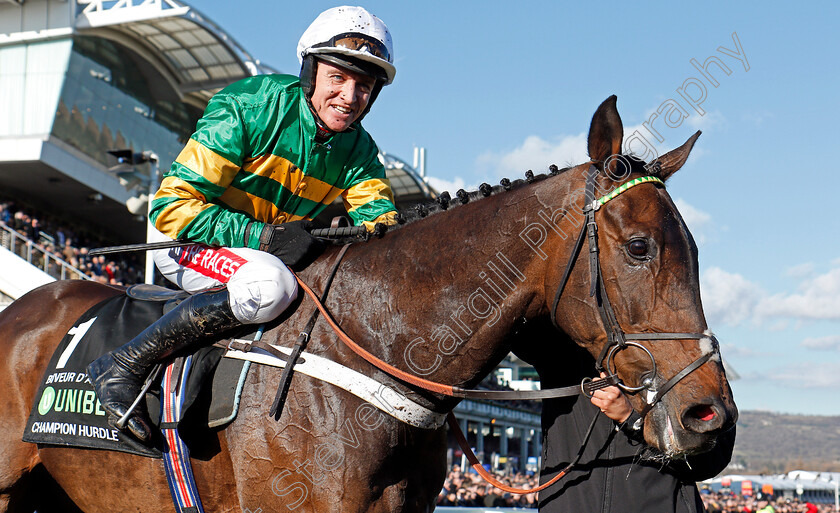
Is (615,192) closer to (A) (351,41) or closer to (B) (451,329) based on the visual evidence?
(B) (451,329)

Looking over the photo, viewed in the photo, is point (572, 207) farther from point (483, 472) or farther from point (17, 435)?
point (17, 435)

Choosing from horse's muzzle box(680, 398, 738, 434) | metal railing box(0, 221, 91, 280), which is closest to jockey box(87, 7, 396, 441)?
horse's muzzle box(680, 398, 738, 434)

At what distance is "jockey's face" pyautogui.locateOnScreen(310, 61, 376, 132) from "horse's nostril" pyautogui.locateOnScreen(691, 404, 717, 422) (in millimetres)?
1682

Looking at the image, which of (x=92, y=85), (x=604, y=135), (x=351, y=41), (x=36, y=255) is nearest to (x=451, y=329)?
(x=604, y=135)

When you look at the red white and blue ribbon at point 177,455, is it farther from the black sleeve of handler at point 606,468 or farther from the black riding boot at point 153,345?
the black sleeve of handler at point 606,468

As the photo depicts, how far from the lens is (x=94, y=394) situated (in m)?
2.89

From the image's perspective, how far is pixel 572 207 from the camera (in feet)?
8.25

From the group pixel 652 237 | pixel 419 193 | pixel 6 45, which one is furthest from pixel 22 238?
pixel 652 237

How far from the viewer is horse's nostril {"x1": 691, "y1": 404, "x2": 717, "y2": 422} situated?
2.20 metres

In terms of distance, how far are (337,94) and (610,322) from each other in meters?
1.40

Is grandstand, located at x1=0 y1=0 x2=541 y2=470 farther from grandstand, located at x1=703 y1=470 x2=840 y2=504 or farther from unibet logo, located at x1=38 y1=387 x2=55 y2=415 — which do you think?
grandstand, located at x1=703 y1=470 x2=840 y2=504

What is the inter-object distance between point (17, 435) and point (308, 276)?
143cm

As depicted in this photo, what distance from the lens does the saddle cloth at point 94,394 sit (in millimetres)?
2621

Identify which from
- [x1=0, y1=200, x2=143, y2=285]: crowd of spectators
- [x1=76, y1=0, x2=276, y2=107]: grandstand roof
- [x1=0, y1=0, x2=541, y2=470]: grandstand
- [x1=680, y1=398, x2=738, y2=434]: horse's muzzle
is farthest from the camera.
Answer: [x1=0, y1=0, x2=541, y2=470]: grandstand
